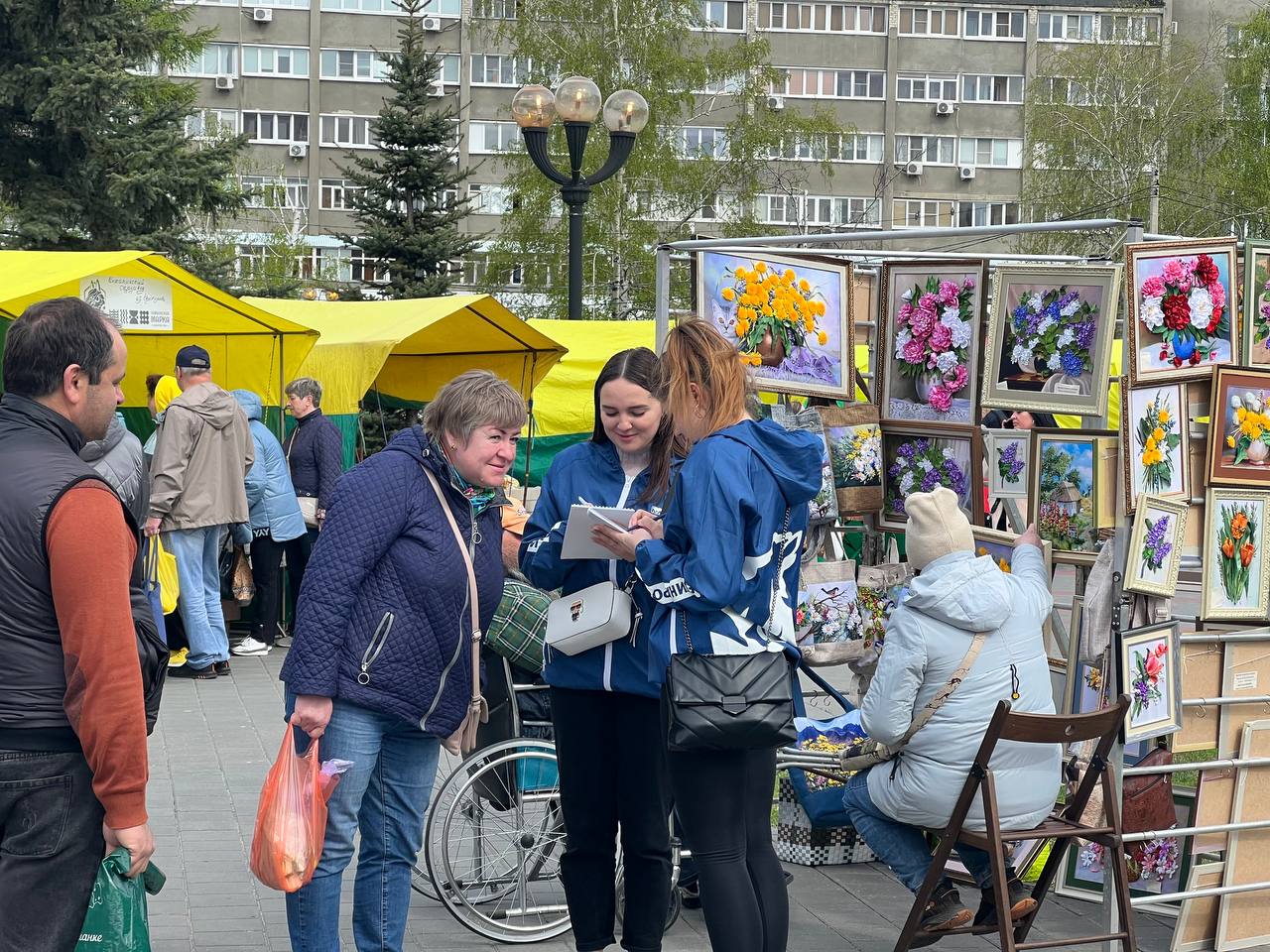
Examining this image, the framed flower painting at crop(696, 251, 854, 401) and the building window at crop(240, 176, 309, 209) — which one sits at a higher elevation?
the building window at crop(240, 176, 309, 209)

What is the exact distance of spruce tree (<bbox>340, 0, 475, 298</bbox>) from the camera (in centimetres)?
2777

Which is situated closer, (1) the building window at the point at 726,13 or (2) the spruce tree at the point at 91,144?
(2) the spruce tree at the point at 91,144

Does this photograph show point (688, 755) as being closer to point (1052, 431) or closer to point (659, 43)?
point (1052, 431)

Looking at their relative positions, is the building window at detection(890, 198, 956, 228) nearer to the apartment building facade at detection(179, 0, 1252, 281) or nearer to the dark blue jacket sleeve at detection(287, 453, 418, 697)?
the apartment building facade at detection(179, 0, 1252, 281)

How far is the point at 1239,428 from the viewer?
15.9 feet

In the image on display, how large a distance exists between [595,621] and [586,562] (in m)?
0.22

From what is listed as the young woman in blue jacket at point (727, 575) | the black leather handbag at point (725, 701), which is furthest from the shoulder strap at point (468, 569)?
the black leather handbag at point (725, 701)

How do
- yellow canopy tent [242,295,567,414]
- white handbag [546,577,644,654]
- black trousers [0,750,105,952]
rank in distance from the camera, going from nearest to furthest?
black trousers [0,750,105,952]
white handbag [546,577,644,654]
yellow canopy tent [242,295,567,414]

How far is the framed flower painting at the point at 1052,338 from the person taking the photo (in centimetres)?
507

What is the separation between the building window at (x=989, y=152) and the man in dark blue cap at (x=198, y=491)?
159 ft

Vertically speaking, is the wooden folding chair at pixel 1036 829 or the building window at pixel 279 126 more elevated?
the building window at pixel 279 126

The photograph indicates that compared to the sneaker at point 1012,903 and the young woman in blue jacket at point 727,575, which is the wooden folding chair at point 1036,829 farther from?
the young woman in blue jacket at point 727,575

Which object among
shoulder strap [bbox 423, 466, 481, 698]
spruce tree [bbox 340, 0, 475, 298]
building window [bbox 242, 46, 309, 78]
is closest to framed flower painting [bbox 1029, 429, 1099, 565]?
shoulder strap [bbox 423, 466, 481, 698]

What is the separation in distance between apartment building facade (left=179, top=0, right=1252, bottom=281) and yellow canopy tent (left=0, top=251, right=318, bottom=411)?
39.7 meters
